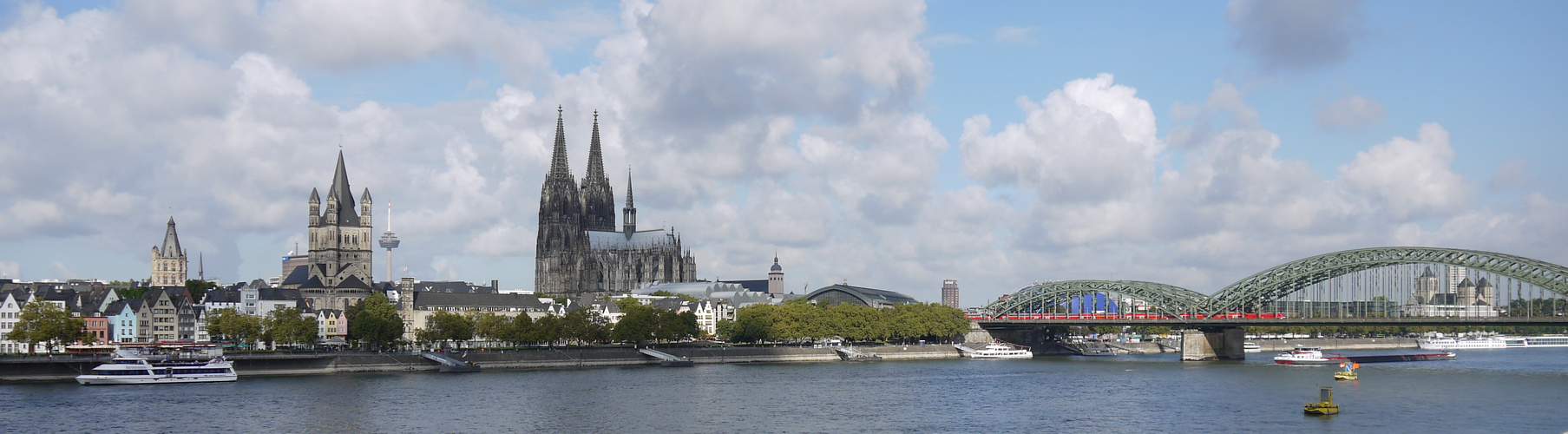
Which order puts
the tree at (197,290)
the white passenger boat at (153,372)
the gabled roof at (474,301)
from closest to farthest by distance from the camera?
the white passenger boat at (153,372) < the tree at (197,290) < the gabled roof at (474,301)

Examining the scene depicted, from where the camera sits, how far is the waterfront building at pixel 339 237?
585 feet

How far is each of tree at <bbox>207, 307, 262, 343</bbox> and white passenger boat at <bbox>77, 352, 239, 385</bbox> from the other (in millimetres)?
25401

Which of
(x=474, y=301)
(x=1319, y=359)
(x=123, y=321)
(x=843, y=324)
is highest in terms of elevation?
(x=474, y=301)

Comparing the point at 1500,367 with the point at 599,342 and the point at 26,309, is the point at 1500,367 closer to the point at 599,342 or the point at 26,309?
the point at 599,342

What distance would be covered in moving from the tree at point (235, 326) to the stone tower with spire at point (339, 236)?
48.1 m

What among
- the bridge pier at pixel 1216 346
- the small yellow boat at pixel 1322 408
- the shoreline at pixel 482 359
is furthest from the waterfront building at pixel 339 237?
the small yellow boat at pixel 1322 408

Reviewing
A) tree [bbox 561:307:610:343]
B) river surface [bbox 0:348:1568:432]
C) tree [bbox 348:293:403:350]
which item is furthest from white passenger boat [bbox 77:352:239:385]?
tree [bbox 561:307:610:343]

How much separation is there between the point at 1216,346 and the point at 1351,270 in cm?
1478

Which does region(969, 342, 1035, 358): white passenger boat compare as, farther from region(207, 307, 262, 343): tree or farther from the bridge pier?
region(207, 307, 262, 343): tree

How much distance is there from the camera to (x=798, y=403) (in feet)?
252

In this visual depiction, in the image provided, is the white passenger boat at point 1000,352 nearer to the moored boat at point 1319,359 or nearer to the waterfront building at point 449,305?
the moored boat at point 1319,359

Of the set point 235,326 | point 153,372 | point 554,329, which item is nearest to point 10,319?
point 235,326

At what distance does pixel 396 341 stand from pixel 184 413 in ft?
184

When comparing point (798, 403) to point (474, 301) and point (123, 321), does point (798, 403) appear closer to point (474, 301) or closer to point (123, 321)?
point (123, 321)
